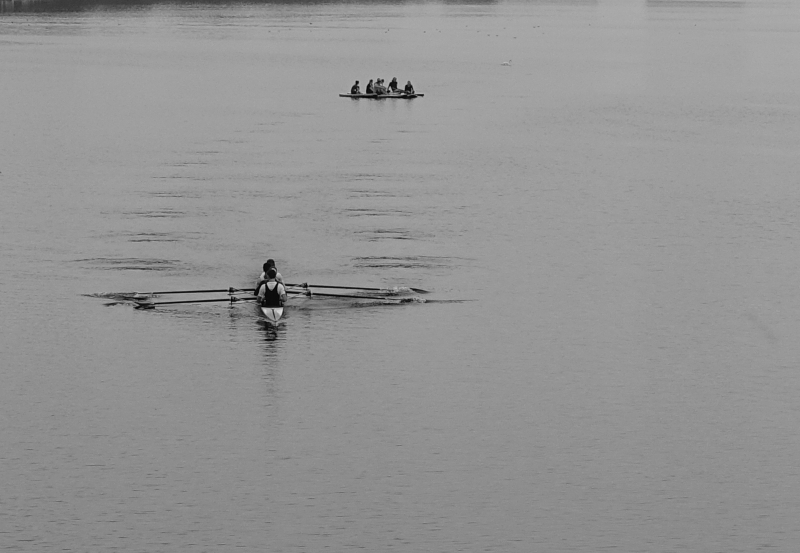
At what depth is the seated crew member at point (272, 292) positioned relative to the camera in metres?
39.6

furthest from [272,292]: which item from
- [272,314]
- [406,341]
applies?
[406,341]

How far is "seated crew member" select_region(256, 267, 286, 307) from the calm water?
730mm

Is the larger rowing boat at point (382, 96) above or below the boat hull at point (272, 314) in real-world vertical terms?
above

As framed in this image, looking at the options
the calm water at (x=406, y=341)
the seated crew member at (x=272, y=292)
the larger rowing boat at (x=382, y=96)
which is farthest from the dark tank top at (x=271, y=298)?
the larger rowing boat at (x=382, y=96)

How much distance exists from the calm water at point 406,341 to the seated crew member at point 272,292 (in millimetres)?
730

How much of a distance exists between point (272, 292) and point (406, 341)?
13.0 feet

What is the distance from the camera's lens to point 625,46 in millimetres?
169500

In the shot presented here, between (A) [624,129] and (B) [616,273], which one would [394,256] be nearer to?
(B) [616,273]

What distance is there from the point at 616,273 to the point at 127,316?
16.1 metres

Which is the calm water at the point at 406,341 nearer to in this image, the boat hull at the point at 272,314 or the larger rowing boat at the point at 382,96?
the boat hull at the point at 272,314

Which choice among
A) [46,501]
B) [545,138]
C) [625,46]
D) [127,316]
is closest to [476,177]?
[545,138]

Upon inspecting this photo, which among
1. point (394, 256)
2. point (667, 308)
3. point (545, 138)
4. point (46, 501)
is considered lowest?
point (46, 501)

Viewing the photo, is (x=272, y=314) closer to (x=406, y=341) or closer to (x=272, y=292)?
(x=272, y=292)

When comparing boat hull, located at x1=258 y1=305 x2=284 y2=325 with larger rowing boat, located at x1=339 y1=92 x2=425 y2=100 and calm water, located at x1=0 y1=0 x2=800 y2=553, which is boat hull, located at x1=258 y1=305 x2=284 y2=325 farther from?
larger rowing boat, located at x1=339 y1=92 x2=425 y2=100
